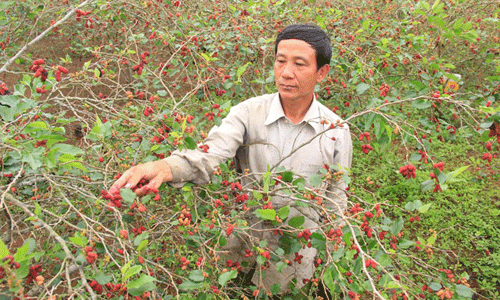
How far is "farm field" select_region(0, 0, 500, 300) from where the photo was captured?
1249 mm

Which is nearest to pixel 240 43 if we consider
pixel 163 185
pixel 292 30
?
pixel 292 30

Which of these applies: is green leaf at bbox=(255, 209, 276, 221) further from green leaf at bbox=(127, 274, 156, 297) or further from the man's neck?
the man's neck

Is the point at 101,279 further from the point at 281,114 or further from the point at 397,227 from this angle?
the point at 281,114

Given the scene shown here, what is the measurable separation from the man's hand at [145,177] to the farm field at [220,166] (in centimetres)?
4

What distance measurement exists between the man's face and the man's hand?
0.77m

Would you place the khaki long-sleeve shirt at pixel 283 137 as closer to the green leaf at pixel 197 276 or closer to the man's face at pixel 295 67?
the man's face at pixel 295 67

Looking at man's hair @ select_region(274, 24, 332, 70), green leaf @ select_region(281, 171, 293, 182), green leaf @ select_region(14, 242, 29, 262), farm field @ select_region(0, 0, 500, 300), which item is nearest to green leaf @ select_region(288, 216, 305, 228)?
farm field @ select_region(0, 0, 500, 300)

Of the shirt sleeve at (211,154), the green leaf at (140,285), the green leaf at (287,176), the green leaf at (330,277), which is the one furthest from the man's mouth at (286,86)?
the green leaf at (140,285)

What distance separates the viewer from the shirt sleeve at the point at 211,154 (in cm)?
142

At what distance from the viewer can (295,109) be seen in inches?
77.8

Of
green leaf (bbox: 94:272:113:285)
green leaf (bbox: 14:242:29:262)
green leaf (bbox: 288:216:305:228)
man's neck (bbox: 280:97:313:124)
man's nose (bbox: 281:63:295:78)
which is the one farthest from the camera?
man's neck (bbox: 280:97:313:124)

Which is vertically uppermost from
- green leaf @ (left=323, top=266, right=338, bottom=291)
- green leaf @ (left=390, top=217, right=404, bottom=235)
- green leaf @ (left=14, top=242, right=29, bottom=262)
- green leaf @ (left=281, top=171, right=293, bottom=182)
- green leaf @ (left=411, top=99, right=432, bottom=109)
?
green leaf @ (left=411, top=99, right=432, bottom=109)

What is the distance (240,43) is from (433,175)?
82.4 inches

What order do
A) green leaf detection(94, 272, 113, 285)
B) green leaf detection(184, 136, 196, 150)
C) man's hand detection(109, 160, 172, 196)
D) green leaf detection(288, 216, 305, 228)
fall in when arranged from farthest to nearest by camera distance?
green leaf detection(288, 216, 305, 228)
green leaf detection(184, 136, 196, 150)
man's hand detection(109, 160, 172, 196)
green leaf detection(94, 272, 113, 285)
